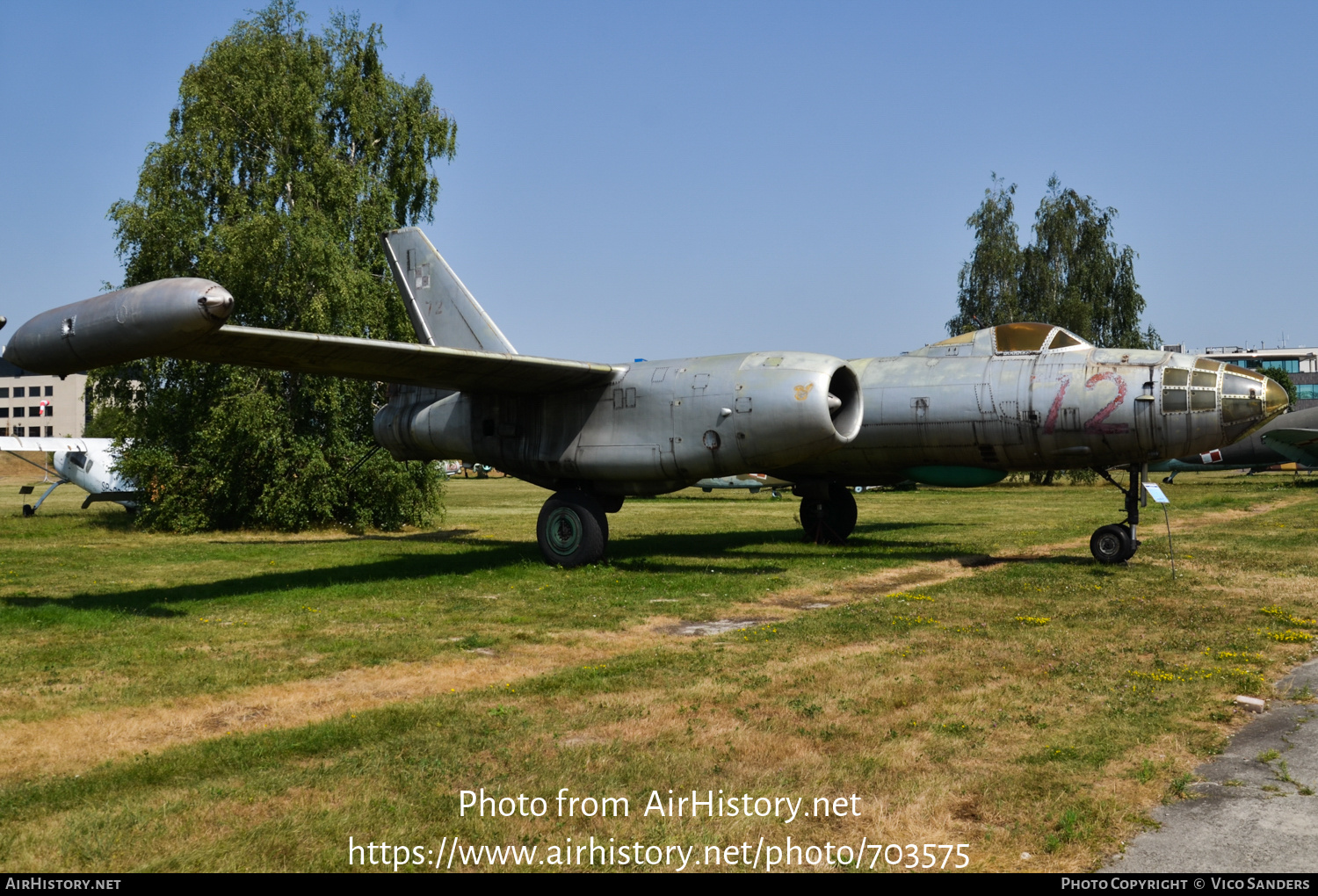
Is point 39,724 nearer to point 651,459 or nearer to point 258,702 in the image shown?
point 258,702

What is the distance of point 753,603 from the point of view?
1138 centimetres

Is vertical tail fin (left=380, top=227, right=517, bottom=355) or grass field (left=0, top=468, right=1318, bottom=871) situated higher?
vertical tail fin (left=380, top=227, right=517, bottom=355)

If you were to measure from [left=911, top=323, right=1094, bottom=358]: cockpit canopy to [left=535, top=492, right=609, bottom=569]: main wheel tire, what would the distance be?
5.98 meters

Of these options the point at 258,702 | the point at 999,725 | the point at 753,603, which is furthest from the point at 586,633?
the point at 999,725

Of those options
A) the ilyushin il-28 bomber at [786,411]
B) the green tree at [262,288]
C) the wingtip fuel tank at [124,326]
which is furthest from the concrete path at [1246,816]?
the green tree at [262,288]

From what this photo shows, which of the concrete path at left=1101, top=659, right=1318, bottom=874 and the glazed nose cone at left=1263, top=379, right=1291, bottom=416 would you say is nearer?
the concrete path at left=1101, top=659, right=1318, bottom=874

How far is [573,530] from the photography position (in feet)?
47.8

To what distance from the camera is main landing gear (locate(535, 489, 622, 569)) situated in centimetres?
1439

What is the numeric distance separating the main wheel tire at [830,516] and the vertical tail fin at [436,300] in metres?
6.46

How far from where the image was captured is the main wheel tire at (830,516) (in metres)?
18.8

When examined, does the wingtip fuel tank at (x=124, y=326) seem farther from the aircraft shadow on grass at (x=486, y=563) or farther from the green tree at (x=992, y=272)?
the green tree at (x=992, y=272)

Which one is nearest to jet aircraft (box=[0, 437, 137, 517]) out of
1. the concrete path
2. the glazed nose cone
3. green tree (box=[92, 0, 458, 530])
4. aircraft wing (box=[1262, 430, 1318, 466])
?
green tree (box=[92, 0, 458, 530])

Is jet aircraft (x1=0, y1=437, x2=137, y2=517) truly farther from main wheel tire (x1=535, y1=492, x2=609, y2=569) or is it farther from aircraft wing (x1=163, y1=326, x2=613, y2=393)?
main wheel tire (x1=535, y1=492, x2=609, y2=569)

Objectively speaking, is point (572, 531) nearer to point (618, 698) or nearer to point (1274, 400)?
point (618, 698)
